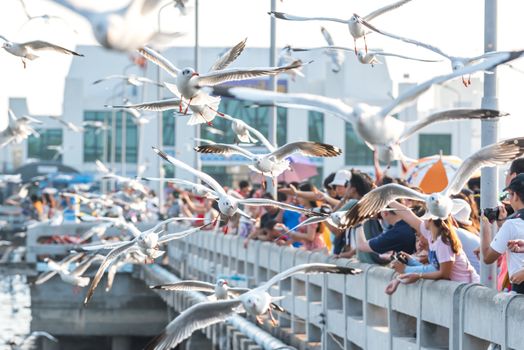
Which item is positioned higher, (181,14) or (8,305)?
(181,14)

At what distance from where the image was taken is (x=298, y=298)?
18.4 meters

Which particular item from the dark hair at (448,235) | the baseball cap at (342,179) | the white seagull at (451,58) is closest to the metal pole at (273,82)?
the baseball cap at (342,179)

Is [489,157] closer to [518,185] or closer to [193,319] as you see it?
[518,185]

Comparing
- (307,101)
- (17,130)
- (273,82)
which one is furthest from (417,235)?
(273,82)

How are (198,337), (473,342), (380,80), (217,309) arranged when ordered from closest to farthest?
(473,342), (217,309), (198,337), (380,80)

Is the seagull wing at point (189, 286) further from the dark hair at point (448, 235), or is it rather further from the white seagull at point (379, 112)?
the white seagull at point (379, 112)

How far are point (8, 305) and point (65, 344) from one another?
8.31m

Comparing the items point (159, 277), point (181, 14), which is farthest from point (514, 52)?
point (159, 277)

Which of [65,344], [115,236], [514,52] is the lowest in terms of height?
[65,344]

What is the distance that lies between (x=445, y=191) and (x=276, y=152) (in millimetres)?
3018

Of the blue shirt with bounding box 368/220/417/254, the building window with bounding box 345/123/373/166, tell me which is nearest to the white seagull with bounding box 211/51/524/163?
the blue shirt with bounding box 368/220/417/254

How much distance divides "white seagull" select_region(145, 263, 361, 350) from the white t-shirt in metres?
1.56

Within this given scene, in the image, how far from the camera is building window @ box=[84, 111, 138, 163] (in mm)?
89000

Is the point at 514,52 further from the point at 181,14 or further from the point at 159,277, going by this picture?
the point at 159,277
